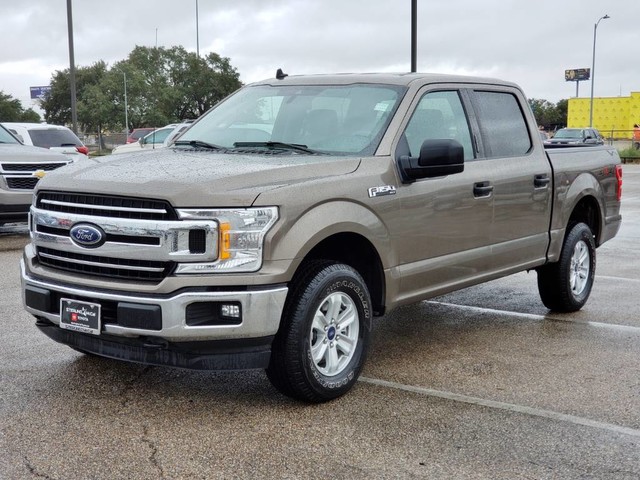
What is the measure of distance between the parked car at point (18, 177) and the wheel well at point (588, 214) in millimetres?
7310

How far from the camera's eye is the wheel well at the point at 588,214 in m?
7.52

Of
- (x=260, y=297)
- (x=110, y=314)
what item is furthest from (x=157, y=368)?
(x=260, y=297)

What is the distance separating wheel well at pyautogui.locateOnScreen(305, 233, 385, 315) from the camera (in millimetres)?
4992

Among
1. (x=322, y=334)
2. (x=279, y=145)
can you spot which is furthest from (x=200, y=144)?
(x=322, y=334)

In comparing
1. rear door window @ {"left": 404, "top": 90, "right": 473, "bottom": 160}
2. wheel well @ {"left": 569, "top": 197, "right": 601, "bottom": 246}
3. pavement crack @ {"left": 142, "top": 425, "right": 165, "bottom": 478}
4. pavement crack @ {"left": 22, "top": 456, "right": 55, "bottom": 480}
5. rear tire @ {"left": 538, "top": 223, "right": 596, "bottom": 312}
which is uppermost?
rear door window @ {"left": 404, "top": 90, "right": 473, "bottom": 160}

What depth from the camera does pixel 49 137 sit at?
17344 mm

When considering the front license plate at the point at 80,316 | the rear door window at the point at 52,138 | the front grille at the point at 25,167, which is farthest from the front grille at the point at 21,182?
the front license plate at the point at 80,316

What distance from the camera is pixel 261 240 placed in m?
4.37

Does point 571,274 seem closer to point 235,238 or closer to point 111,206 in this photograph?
point 235,238

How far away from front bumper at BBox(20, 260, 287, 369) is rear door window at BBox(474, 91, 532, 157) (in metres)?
2.56

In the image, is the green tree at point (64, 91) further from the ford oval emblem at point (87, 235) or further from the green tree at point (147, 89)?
the ford oval emblem at point (87, 235)

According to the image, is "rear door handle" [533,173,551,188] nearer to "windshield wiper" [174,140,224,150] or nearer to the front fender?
the front fender

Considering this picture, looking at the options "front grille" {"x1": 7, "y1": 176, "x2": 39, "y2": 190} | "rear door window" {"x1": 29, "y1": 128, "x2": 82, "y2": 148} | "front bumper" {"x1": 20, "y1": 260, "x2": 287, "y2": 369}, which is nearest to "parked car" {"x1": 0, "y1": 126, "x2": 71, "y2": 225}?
"front grille" {"x1": 7, "y1": 176, "x2": 39, "y2": 190}

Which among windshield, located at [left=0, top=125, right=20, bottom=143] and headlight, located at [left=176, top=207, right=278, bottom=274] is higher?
windshield, located at [left=0, top=125, right=20, bottom=143]
